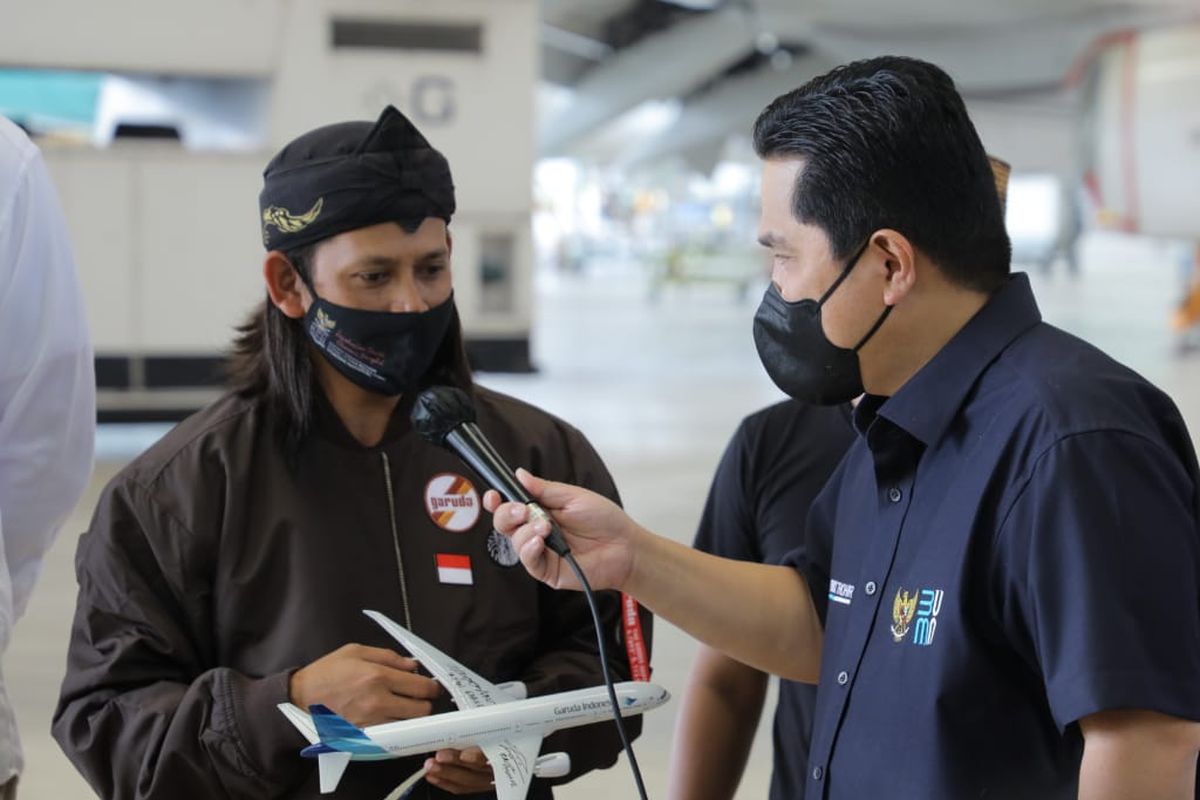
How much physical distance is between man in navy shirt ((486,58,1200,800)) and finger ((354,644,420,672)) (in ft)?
0.77

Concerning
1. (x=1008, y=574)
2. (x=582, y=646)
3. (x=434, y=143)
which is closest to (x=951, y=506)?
(x=1008, y=574)

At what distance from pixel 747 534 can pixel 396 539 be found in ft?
2.06

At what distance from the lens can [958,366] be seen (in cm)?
144

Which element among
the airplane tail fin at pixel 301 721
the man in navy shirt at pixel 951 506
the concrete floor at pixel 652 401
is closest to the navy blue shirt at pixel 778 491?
the man in navy shirt at pixel 951 506

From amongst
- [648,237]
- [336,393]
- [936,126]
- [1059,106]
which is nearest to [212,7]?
[336,393]

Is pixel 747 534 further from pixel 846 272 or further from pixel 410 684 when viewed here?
pixel 846 272

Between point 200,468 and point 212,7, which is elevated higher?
point 212,7

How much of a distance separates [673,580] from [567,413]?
29.2 feet

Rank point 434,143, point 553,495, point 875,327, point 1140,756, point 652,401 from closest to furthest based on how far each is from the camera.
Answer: point 1140,756, point 875,327, point 553,495, point 434,143, point 652,401

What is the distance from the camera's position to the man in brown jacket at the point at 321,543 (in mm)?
1685

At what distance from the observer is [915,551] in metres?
1.42

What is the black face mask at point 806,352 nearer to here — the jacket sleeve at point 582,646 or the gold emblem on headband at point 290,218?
the jacket sleeve at point 582,646

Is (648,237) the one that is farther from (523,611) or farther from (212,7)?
(523,611)

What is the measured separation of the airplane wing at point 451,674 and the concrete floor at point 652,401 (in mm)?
2351
